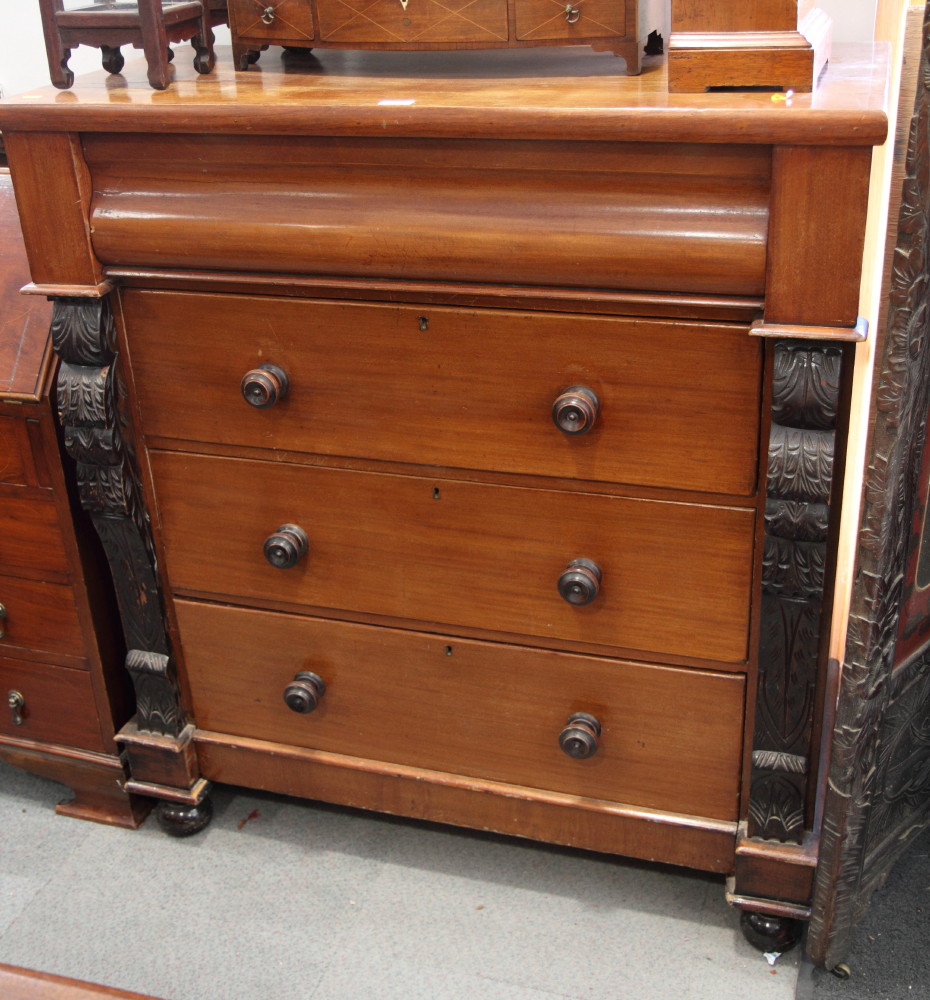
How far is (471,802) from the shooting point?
6.31 ft

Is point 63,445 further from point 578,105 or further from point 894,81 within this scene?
point 894,81

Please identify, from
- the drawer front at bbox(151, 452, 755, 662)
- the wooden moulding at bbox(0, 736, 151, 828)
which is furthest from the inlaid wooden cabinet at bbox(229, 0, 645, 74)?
the wooden moulding at bbox(0, 736, 151, 828)

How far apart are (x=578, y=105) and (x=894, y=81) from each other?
715 mm

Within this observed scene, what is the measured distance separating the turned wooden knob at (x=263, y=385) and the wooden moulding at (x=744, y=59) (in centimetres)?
66

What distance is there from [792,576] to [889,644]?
187 millimetres

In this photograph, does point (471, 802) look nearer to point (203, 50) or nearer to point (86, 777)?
point (86, 777)

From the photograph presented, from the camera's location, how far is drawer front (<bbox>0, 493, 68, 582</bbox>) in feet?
6.32

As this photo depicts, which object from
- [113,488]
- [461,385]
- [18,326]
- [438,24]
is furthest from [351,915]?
[438,24]

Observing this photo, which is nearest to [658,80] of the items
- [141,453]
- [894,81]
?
[894,81]

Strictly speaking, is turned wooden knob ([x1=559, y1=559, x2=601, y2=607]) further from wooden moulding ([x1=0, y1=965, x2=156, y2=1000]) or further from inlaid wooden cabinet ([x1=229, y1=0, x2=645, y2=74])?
wooden moulding ([x1=0, y1=965, x2=156, y2=1000])

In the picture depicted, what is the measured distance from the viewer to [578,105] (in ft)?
4.72

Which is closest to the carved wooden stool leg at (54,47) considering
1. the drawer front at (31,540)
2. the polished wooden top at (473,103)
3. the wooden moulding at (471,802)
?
the polished wooden top at (473,103)

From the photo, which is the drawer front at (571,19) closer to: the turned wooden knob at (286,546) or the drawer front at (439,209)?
the drawer front at (439,209)

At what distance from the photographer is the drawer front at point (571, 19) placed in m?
1.61
